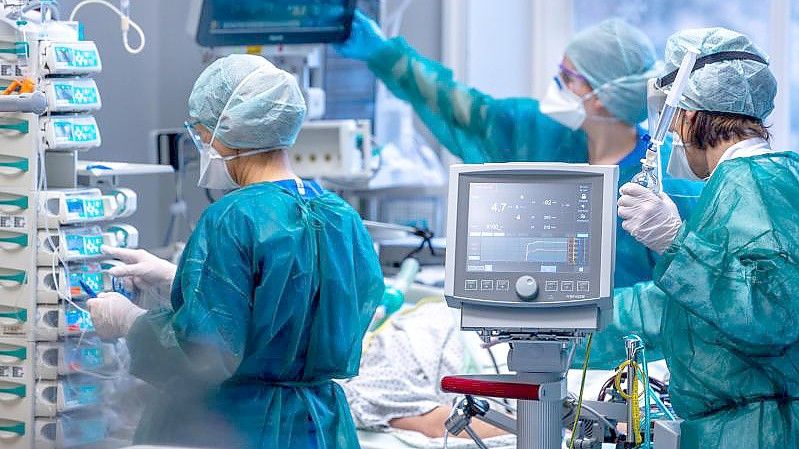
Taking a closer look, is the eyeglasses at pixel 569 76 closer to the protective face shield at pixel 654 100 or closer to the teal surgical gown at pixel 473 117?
the teal surgical gown at pixel 473 117

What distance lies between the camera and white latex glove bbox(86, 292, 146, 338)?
230cm

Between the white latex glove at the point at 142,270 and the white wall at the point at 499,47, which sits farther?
the white wall at the point at 499,47

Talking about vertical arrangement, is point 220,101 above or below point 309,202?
above

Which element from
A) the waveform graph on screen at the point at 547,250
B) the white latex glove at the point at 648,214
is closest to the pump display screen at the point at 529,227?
the waveform graph on screen at the point at 547,250

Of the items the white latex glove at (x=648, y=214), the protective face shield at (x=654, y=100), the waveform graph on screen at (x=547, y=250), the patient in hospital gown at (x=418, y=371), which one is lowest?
the patient in hospital gown at (x=418, y=371)

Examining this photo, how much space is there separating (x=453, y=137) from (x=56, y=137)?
161cm

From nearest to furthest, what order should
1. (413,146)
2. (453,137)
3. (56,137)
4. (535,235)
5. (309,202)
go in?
1. (535,235)
2. (309,202)
3. (56,137)
4. (453,137)
5. (413,146)

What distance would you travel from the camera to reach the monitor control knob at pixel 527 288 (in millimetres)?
2023

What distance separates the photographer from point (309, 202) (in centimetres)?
230

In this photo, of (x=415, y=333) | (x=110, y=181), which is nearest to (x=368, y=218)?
(x=415, y=333)

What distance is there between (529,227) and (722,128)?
16.2 inches

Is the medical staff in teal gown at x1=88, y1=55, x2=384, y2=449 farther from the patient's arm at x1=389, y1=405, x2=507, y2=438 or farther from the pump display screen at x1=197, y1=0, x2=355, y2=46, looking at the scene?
the pump display screen at x1=197, y1=0, x2=355, y2=46

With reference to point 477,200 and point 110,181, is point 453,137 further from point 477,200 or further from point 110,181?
point 477,200

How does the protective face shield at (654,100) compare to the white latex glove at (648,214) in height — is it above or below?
above
